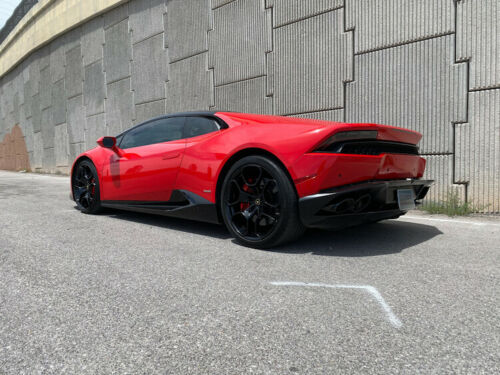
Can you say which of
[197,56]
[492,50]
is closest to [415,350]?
[492,50]

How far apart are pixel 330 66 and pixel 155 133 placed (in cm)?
391

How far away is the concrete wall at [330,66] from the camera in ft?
17.1

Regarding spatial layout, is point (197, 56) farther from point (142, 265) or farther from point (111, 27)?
point (142, 265)

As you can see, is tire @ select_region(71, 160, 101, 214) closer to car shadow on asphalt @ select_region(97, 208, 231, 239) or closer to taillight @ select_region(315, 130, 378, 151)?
car shadow on asphalt @ select_region(97, 208, 231, 239)

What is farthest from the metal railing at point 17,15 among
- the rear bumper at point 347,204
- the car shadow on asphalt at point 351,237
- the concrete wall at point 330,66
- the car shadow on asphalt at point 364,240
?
the rear bumper at point 347,204

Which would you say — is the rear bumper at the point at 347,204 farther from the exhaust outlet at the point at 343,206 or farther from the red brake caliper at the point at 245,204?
the red brake caliper at the point at 245,204

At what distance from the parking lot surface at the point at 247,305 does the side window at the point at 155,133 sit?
1.13m

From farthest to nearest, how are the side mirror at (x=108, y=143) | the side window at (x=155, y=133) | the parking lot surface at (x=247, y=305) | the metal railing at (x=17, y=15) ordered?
the metal railing at (x=17, y=15) → the side mirror at (x=108, y=143) → the side window at (x=155, y=133) → the parking lot surface at (x=247, y=305)

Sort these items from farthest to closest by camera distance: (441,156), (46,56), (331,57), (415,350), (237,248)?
(46,56) → (331,57) → (441,156) → (237,248) → (415,350)

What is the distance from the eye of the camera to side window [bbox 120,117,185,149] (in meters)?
4.01

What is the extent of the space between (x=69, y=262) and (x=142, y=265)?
21.6 inches

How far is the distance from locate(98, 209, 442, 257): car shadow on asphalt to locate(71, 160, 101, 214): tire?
0.47 metres

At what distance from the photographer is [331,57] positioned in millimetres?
6762

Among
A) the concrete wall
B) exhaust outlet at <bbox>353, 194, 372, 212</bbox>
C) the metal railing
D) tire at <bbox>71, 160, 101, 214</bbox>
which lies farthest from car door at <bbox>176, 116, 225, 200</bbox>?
the metal railing
